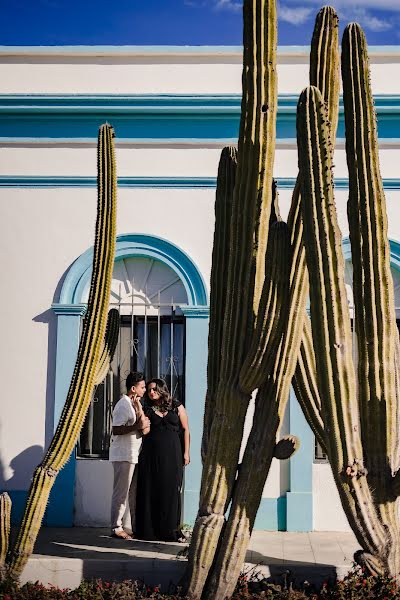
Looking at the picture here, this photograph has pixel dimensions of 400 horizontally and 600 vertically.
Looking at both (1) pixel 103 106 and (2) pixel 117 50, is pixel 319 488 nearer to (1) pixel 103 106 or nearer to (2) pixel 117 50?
(1) pixel 103 106

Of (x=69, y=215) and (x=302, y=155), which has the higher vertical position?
(x=69, y=215)

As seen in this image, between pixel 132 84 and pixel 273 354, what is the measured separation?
5.24 meters

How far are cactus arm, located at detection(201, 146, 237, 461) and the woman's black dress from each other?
2.07 metres

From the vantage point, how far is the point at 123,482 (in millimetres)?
8617

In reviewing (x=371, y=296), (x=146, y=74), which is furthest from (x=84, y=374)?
(x=146, y=74)

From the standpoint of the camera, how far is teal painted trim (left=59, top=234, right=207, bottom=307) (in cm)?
963

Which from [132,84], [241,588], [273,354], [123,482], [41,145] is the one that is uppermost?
[132,84]

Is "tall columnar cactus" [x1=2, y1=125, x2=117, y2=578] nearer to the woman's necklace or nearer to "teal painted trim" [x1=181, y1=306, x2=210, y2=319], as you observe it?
the woman's necklace

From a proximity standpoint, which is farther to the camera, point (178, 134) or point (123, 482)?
point (178, 134)

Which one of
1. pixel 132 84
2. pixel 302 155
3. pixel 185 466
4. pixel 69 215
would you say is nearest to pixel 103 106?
pixel 132 84

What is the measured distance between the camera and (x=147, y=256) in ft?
32.1

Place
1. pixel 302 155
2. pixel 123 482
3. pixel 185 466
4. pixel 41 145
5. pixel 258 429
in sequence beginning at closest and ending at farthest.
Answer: pixel 302 155, pixel 258 429, pixel 123 482, pixel 185 466, pixel 41 145

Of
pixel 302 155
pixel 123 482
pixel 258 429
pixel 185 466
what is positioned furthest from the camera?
pixel 185 466

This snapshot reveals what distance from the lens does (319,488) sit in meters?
9.43
